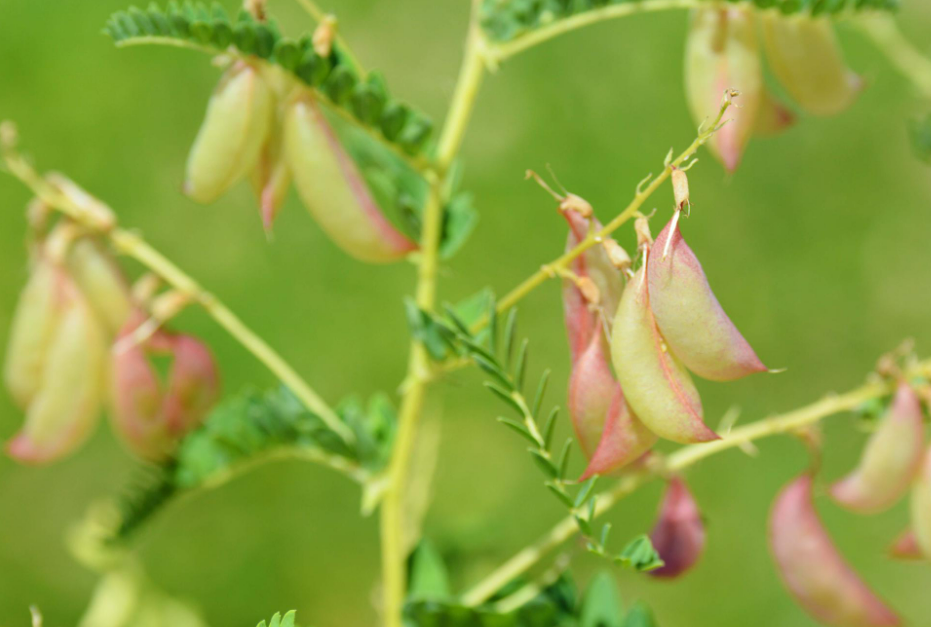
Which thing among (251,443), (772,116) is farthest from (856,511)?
(251,443)

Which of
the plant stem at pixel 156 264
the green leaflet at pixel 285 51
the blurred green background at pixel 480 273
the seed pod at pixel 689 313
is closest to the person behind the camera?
the seed pod at pixel 689 313

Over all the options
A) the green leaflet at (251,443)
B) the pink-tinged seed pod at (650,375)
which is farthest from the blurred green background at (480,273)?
the pink-tinged seed pod at (650,375)

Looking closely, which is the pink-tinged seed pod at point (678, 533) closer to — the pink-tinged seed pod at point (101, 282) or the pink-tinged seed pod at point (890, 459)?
the pink-tinged seed pod at point (890, 459)

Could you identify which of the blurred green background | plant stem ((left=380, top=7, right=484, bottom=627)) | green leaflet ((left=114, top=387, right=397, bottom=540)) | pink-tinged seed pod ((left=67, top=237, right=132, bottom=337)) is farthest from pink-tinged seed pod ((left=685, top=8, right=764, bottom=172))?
the blurred green background

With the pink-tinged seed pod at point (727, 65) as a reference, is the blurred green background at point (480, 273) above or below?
below

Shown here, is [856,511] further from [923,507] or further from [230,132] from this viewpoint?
[230,132]

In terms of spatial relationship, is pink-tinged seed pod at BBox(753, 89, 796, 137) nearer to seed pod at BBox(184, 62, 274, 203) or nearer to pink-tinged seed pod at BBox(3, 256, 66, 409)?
seed pod at BBox(184, 62, 274, 203)
